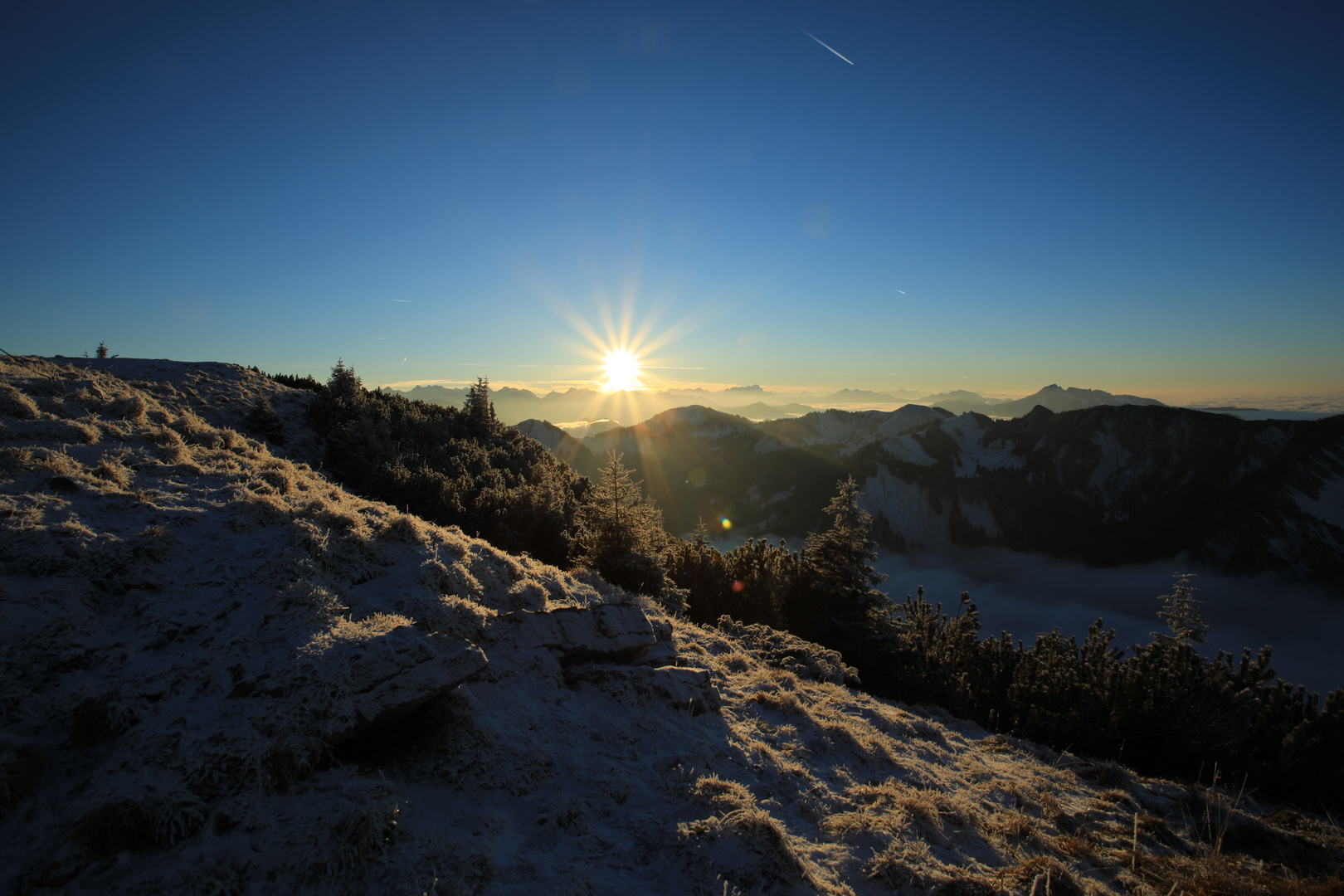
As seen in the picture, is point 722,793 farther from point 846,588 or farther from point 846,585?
point 846,585

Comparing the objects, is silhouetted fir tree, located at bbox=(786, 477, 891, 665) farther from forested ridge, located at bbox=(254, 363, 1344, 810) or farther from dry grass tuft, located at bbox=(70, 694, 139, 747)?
dry grass tuft, located at bbox=(70, 694, 139, 747)

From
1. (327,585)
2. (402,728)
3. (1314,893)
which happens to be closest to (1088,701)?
(1314,893)

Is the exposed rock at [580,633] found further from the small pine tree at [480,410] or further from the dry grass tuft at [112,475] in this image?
the small pine tree at [480,410]

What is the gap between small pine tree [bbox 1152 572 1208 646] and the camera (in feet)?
124

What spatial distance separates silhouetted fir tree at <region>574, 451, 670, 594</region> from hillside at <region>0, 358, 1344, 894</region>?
777cm

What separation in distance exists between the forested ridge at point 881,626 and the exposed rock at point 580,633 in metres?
9.03

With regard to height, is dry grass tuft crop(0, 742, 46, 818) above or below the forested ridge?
above

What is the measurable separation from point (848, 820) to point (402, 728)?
668 cm

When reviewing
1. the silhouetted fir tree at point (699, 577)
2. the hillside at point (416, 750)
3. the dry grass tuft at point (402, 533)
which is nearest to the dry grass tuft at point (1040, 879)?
the hillside at point (416, 750)

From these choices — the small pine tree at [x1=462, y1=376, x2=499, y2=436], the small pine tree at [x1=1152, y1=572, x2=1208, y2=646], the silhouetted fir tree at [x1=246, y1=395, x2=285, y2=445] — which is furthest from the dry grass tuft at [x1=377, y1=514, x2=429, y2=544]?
the small pine tree at [x1=1152, y1=572, x2=1208, y2=646]

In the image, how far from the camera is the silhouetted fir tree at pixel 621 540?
2095cm

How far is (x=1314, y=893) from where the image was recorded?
6660 mm

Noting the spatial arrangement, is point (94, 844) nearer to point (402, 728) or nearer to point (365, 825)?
point (365, 825)

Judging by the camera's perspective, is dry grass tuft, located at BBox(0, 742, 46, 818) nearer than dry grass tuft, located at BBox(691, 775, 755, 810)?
Yes
